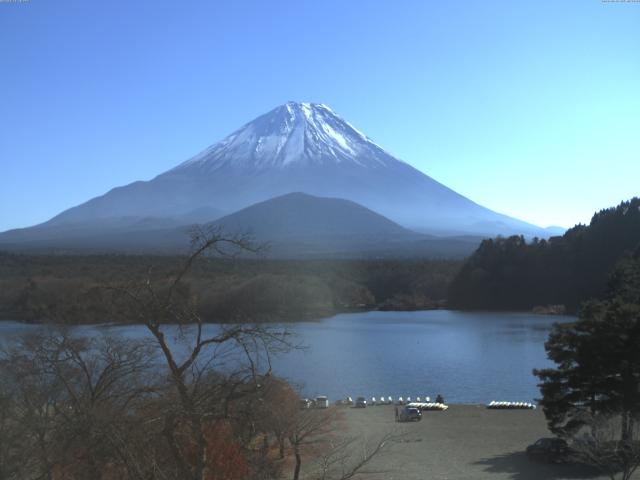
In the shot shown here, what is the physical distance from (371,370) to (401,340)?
602cm

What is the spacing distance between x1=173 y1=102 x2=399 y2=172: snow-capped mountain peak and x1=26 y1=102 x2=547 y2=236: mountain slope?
127 millimetres

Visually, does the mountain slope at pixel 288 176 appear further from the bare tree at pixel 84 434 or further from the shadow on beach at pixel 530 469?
the bare tree at pixel 84 434

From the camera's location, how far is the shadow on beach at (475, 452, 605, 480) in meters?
8.05

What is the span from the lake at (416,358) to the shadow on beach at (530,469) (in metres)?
2.62

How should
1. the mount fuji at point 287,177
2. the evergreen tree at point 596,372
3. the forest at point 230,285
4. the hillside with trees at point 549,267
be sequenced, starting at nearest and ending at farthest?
the forest at point 230,285 < the evergreen tree at point 596,372 < the hillside with trees at point 549,267 < the mount fuji at point 287,177

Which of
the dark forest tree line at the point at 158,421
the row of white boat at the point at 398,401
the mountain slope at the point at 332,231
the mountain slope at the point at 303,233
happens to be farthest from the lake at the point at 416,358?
the mountain slope at the point at 332,231

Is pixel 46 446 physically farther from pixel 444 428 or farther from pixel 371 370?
pixel 371 370

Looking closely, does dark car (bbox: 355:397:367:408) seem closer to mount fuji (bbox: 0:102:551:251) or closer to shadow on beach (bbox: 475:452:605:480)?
shadow on beach (bbox: 475:452:605:480)

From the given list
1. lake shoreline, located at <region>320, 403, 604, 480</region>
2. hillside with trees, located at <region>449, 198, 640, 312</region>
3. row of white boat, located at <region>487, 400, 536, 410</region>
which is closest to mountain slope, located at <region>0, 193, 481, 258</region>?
hillside with trees, located at <region>449, 198, 640, 312</region>

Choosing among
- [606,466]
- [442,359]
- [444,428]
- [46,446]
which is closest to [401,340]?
[442,359]

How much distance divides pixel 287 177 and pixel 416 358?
74858 millimetres

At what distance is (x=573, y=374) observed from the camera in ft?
28.8

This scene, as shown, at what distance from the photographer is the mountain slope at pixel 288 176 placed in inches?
3590

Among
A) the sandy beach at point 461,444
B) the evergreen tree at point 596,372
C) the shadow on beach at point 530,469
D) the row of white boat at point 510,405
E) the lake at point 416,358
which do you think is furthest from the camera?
the lake at point 416,358
